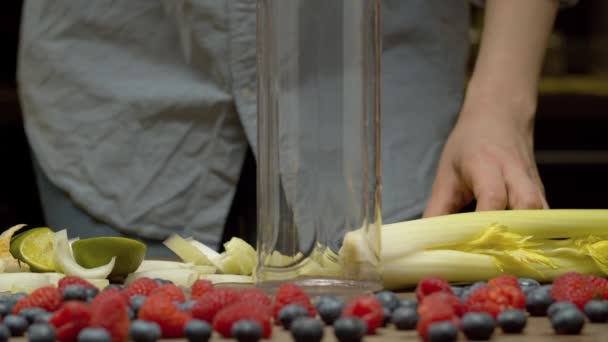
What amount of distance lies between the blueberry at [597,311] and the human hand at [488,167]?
330 millimetres

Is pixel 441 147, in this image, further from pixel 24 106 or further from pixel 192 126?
pixel 24 106

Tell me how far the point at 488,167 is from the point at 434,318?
46 centimetres

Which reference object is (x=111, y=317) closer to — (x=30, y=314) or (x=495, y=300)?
(x=30, y=314)

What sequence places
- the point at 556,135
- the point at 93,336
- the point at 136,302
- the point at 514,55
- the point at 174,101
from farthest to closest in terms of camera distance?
1. the point at 556,135
2. the point at 174,101
3. the point at 514,55
4. the point at 136,302
5. the point at 93,336

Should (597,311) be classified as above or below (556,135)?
above

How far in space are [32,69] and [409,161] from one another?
1.74ft

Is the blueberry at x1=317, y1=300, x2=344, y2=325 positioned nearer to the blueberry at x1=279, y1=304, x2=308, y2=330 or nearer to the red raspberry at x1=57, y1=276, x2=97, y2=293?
the blueberry at x1=279, y1=304, x2=308, y2=330

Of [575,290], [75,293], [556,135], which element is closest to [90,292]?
[75,293]

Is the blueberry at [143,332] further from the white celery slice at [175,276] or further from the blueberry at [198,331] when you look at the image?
the white celery slice at [175,276]

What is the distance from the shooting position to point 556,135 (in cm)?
319

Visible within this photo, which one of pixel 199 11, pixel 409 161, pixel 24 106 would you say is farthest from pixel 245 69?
pixel 24 106

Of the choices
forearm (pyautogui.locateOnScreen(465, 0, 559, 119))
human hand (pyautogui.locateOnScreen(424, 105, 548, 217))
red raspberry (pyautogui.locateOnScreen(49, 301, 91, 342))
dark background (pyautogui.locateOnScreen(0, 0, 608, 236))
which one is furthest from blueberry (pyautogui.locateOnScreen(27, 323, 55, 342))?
dark background (pyautogui.locateOnScreen(0, 0, 608, 236))

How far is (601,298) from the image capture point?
700 mm

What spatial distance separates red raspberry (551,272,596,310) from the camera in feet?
2.22
